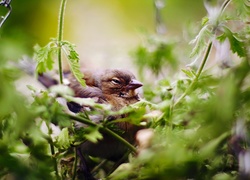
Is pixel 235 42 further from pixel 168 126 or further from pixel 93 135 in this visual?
pixel 93 135

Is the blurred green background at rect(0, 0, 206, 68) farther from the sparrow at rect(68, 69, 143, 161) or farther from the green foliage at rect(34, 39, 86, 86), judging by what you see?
the green foliage at rect(34, 39, 86, 86)

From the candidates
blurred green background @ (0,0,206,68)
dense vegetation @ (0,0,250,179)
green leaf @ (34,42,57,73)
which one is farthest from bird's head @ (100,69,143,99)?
blurred green background @ (0,0,206,68)

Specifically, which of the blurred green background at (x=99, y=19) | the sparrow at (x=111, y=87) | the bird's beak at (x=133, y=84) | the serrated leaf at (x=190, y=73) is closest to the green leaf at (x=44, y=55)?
the serrated leaf at (x=190, y=73)

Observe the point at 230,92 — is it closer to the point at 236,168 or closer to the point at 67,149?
the point at 236,168

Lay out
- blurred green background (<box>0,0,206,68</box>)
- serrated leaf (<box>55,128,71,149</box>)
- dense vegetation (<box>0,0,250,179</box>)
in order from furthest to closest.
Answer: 1. blurred green background (<box>0,0,206,68</box>)
2. serrated leaf (<box>55,128,71,149</box>)
3. dense vegetation (<box>0,0,250,179</box>)

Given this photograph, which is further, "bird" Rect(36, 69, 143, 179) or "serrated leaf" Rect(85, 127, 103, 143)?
"bird" Rect(36, 69, 143, 179)

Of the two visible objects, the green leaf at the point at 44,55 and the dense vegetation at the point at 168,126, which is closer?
the dense vegetation at the point at 168,126

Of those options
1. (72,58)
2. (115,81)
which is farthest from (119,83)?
(72,58)

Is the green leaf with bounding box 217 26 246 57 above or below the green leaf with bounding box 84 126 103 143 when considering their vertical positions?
above

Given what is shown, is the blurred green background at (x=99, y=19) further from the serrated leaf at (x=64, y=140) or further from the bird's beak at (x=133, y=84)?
the serrated leaf at (x=64, y=140)

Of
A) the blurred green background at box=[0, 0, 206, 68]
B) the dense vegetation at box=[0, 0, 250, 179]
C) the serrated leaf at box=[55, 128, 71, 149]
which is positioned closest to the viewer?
the dense vegetation at box=[0, 0, 250, 179]

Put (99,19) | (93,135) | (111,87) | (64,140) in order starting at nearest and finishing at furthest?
(93,135), (64,140), (111,87), (99,19)

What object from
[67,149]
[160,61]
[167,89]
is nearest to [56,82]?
[160,61]
